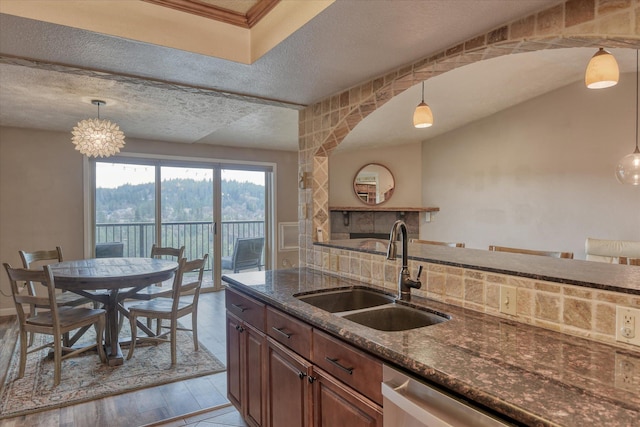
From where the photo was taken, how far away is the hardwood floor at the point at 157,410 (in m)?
2.37

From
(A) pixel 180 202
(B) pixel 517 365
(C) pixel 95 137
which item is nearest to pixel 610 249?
(B) pixel 517 365

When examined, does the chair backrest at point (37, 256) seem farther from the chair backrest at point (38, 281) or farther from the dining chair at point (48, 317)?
the chair backrest at point (38, 281)

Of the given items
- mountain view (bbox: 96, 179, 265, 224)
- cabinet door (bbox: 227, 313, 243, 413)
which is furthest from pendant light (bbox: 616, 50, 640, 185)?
mountain view (bbox: 96, 179, 265, 224)

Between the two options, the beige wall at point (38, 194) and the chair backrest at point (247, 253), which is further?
the chair backrest at point (247, 253)

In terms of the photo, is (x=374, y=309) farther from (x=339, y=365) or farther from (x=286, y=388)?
(x=286, y=388)

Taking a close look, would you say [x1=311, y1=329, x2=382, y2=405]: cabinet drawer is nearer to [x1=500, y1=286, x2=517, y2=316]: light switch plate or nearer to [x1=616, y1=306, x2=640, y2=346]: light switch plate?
[x1=500, y1=286, x2=517, y2=316]: light switch plate

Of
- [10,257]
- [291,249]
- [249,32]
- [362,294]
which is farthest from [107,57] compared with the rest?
[291,249]

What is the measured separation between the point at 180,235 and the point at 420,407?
5305mm

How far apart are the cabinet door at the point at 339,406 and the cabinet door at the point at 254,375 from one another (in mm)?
521

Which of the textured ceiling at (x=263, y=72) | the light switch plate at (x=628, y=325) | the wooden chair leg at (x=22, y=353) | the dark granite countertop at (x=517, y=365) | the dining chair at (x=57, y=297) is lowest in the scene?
the wooden chair leg at (x=22, y=353)

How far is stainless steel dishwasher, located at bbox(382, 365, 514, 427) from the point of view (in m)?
0.95

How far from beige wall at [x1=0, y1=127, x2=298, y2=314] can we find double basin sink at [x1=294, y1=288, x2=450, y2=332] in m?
4.29

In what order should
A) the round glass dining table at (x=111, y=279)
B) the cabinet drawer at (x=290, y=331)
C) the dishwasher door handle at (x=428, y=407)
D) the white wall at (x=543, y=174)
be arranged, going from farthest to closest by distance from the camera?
the white wall at (x=543, y=174), the round glass dining table at (x=111, y=279), the cabinet drawer at (x=290, y=331), the dishwasher door handle at (x=428, y=407)

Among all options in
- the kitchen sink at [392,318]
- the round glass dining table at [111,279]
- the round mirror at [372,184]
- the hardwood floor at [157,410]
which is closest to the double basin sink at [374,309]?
→ the kitchen sink at [392,318]
